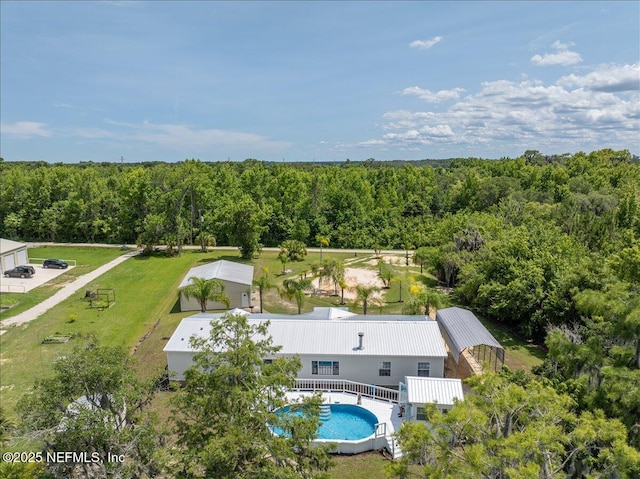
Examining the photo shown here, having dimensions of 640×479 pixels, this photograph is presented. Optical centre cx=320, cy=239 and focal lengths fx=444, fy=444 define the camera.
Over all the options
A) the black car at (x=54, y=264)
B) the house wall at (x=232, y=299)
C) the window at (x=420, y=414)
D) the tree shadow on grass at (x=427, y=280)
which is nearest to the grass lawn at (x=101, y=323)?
the house wall at (x=232, y=299)

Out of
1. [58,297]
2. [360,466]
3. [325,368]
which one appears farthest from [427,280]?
[58,297]

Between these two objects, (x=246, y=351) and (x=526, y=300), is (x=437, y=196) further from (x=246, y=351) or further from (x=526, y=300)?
(x=246, y=351)

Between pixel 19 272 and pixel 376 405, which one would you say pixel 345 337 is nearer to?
pixel 376 405

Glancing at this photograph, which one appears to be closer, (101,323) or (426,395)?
(426,395)

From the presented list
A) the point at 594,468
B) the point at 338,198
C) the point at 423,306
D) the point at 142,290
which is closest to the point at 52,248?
the point at 142,290

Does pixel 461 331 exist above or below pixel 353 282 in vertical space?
above

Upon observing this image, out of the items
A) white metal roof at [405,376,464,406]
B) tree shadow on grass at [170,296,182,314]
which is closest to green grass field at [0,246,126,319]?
tree shadow on grass at [170,296,182,314]

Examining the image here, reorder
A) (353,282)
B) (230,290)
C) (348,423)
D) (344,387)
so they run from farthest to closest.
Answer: (353,282)
(230,290)
(344,387)
(348,423)

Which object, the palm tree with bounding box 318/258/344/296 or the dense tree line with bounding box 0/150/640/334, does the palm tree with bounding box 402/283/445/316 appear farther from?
the palm tree with bounding box 318/258/344/296
